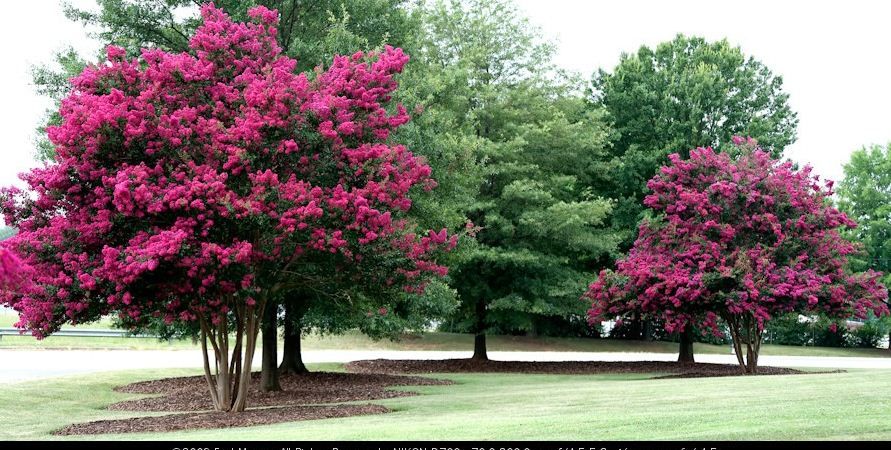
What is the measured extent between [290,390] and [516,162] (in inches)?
Result: 524

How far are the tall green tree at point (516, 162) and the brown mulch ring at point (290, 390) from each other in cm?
651

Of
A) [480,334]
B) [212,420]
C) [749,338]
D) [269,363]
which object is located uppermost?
[480,334]

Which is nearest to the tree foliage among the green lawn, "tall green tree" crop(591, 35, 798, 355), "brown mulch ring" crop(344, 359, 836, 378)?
"tall green tree" crop(591, 35, 798, 355)

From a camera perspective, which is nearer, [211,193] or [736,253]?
[211,193]

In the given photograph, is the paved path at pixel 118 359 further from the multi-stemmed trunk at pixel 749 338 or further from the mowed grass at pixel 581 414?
the multi-stemmed trunk at pixel 749 338

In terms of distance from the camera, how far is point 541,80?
36594 millimetres

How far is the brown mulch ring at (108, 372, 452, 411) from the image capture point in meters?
20.1

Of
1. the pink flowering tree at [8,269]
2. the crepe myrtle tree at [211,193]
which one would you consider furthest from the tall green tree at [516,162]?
the pink flowering tree at [8,269]

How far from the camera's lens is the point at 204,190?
582 inches

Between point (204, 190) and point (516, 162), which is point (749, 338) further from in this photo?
point (204, 190)

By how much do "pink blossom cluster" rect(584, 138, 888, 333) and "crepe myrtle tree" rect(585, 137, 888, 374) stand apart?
3 cm

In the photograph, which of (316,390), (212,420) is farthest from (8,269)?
(316,390)

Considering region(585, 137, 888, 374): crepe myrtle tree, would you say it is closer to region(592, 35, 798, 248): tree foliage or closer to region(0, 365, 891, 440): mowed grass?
region(0, 365, 891, 440): mowed grass

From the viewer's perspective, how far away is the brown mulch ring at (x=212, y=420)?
48.9 feet
